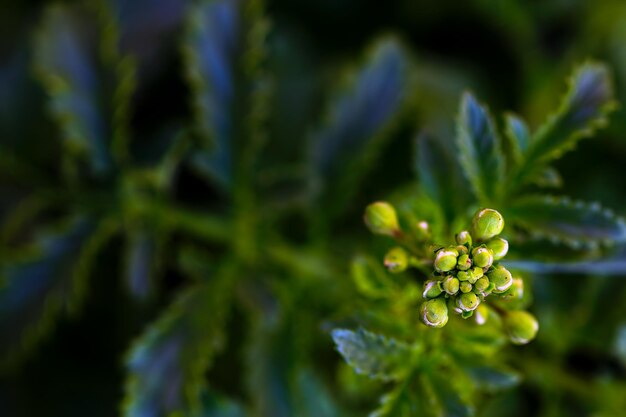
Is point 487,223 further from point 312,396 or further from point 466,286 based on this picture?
point 312,396

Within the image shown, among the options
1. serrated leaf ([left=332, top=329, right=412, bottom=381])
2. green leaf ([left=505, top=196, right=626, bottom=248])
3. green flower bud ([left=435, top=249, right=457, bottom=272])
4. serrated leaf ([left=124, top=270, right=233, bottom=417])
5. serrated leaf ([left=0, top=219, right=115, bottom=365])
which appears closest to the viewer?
green flower bud ([left=435, top=249, right=457, bottom=272])

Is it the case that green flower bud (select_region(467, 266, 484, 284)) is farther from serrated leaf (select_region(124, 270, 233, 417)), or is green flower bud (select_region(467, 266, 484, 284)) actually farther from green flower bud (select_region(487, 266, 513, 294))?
serrated leaf (select_region(124, 270, 233, 417))

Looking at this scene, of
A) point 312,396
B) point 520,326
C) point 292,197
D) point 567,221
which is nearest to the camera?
point 520,326

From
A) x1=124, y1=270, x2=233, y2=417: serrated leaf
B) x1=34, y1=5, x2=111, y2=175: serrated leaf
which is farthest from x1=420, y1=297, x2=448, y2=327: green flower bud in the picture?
x1=34, y1=5, x2=111, y2=175: serrated leaf


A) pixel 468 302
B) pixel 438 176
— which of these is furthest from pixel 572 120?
pixel 468 302

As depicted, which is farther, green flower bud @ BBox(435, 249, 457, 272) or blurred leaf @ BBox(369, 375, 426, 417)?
blurred leaf @ BBox(369, 375, 426, 417)

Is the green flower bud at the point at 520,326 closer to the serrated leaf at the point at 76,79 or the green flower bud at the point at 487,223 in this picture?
the green flower bud at the point at 487,223

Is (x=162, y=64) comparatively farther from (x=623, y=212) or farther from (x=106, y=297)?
(x=623, y=212)
